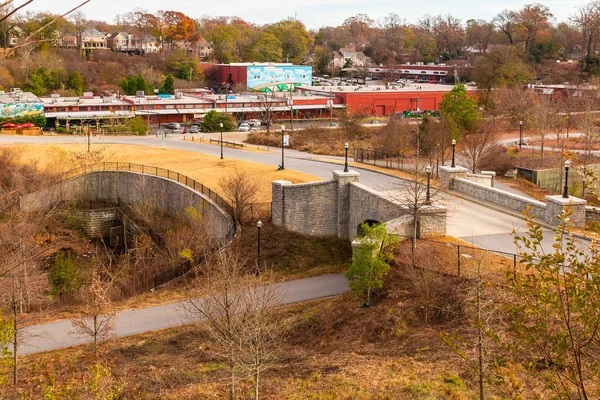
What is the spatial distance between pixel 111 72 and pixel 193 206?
68938 millimetres

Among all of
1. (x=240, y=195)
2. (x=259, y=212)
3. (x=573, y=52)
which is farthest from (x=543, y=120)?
(x=573, y=52)

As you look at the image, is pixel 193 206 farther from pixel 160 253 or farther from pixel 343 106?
pixel 343 106

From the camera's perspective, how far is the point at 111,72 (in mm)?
95250

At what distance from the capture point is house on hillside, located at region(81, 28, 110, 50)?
115812 mm

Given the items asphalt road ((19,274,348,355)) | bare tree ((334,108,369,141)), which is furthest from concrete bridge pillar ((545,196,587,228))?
bare tree ((334,108,369,141))

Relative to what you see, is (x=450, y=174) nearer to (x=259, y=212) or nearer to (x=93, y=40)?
(x=259, y=212)

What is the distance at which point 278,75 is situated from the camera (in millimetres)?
93500

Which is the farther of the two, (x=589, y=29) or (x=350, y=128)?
(x=589, y=29)

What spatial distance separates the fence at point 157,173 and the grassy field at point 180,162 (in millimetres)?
713

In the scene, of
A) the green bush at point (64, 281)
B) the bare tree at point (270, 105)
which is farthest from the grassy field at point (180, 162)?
the bare tree at point (270, 105)

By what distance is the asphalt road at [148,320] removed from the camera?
1903cm

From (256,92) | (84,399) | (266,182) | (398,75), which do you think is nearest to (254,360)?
(84,399)

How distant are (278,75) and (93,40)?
41.6m

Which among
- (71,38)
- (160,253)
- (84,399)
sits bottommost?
(160,253)
